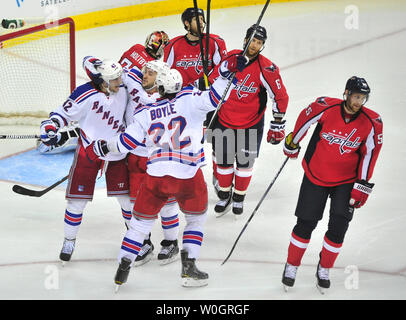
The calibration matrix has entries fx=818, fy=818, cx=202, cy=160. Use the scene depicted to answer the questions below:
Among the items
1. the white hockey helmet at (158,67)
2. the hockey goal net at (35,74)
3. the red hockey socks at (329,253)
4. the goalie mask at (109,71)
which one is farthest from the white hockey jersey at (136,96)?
the hockey goal net at (35,74)

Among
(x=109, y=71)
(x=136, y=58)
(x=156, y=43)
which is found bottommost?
(x=136, y=58)

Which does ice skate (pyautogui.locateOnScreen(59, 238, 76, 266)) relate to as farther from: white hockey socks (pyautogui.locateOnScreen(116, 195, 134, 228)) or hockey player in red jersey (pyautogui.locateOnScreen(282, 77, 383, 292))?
hockey player in red jersey (pyautogui.locateOnScreen(282, 77, 383, 292))

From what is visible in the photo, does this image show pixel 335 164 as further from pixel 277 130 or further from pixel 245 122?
pixel 245 122

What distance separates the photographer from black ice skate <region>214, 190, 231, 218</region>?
5.36 metres

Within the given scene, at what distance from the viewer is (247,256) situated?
472 cm

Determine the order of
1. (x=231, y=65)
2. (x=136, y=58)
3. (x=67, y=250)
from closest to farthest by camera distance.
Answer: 1. (x=231, y=65)
2. (x=67, y=250)
3. (x=136, y=58)

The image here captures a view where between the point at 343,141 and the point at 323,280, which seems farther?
the point at 323,280

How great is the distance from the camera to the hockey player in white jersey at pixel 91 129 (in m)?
4.38

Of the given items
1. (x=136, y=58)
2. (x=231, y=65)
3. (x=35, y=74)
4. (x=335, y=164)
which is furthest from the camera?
(x=35, y=74)

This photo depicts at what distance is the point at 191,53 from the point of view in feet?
18.0

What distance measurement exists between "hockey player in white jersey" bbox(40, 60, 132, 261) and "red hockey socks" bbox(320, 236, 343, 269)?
1.13 metres

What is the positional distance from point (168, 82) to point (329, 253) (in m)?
1.20

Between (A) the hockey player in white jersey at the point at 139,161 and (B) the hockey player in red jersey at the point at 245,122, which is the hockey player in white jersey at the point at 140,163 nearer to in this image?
(A) the hockey player in white jersey at the point at 139,161

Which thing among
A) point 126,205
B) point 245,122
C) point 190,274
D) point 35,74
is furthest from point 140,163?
point 35,74
